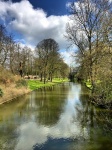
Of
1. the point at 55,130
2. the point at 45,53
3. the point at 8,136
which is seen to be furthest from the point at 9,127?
the point at 45,53

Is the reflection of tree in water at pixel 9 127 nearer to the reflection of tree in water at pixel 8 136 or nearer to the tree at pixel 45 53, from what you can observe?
the reflection of tree in water at pixel 8 136

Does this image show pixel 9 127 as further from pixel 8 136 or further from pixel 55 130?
pixel 55 130

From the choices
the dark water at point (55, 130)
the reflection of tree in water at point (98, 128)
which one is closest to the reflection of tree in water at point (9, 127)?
the dark water at point (55, 130)

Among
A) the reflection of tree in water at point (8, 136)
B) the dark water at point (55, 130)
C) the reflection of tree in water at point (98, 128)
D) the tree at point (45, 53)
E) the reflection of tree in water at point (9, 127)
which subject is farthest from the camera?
the tree at point (45, 53)

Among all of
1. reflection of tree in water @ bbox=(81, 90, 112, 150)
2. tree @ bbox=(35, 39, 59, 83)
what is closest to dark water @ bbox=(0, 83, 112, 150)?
reflection of tree in water @ bbox=(81, 90, 112, 150)

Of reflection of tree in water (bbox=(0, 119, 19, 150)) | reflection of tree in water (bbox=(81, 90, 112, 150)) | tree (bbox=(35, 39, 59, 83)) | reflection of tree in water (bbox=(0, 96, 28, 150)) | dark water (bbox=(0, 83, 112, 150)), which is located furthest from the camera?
tree (bbox=(35, 39, 59, 83))

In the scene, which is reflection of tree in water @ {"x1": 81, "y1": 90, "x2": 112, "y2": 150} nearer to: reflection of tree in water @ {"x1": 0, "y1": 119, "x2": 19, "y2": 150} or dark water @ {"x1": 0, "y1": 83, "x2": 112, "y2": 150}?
dark water @ {"x1": 0, "y1": 83, "x2": 112, "y2": 150}

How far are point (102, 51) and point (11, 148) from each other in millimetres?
12778

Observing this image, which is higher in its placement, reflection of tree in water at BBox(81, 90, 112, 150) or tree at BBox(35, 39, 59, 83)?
tree at BBox(35, 39, 59, 83)

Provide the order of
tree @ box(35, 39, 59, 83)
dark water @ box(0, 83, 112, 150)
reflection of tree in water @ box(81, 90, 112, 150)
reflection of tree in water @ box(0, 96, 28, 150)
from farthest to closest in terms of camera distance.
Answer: tree @ box(35, 39, 59, 83) < reflection of tree in water @ box(0, 96, 28, 150) < reflection of tree in water @ box(81, 90, 112, 150) < dark water @ box(0, 83, 112, 150)

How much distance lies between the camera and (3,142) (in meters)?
13.1

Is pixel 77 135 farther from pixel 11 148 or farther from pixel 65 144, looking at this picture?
pixel 11 148

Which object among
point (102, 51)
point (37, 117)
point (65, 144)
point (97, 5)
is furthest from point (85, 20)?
point (65, 144)

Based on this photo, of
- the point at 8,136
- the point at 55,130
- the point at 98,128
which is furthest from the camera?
the point at 98,128
